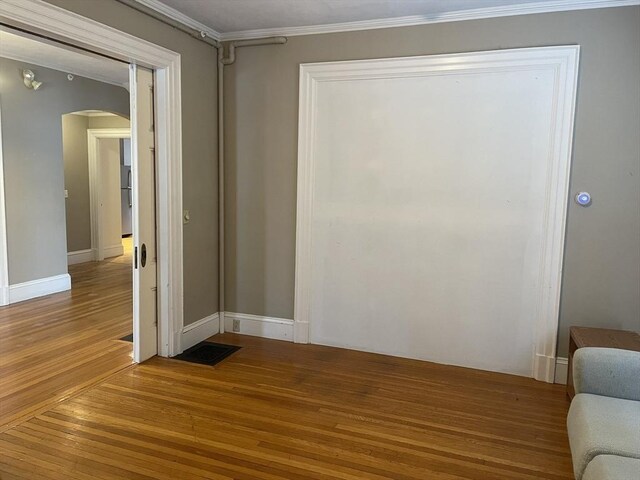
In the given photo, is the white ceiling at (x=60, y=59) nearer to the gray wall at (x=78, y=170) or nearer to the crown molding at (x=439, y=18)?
the crown molding at (x=439, y=18)

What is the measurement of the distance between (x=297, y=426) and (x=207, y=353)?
4.60 feet

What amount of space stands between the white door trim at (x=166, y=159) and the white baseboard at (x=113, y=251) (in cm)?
508

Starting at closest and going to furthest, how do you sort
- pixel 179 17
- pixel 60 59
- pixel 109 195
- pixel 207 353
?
pixel 179 17, pixel 207 353, pixel 60 59, pixel 109 195

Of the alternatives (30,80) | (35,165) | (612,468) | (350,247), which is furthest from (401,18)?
(35,165)

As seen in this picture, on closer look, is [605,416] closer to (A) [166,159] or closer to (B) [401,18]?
(B) [401,18]

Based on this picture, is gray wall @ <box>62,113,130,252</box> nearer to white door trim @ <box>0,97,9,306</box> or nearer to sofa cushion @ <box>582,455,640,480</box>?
white door trim @ <box>0,97,9,306</box>

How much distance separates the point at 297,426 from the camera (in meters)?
2.85

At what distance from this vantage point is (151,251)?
3.79 meters

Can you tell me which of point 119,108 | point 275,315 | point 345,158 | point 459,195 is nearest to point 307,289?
point 275,315

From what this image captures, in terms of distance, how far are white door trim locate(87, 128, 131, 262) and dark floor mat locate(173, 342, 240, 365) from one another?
4.77 metres

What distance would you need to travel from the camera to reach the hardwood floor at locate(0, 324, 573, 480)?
8.00ft

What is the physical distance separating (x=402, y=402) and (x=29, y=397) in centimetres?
244

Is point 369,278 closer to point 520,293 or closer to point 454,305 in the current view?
point 454,305

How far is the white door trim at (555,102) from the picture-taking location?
3361 mm
